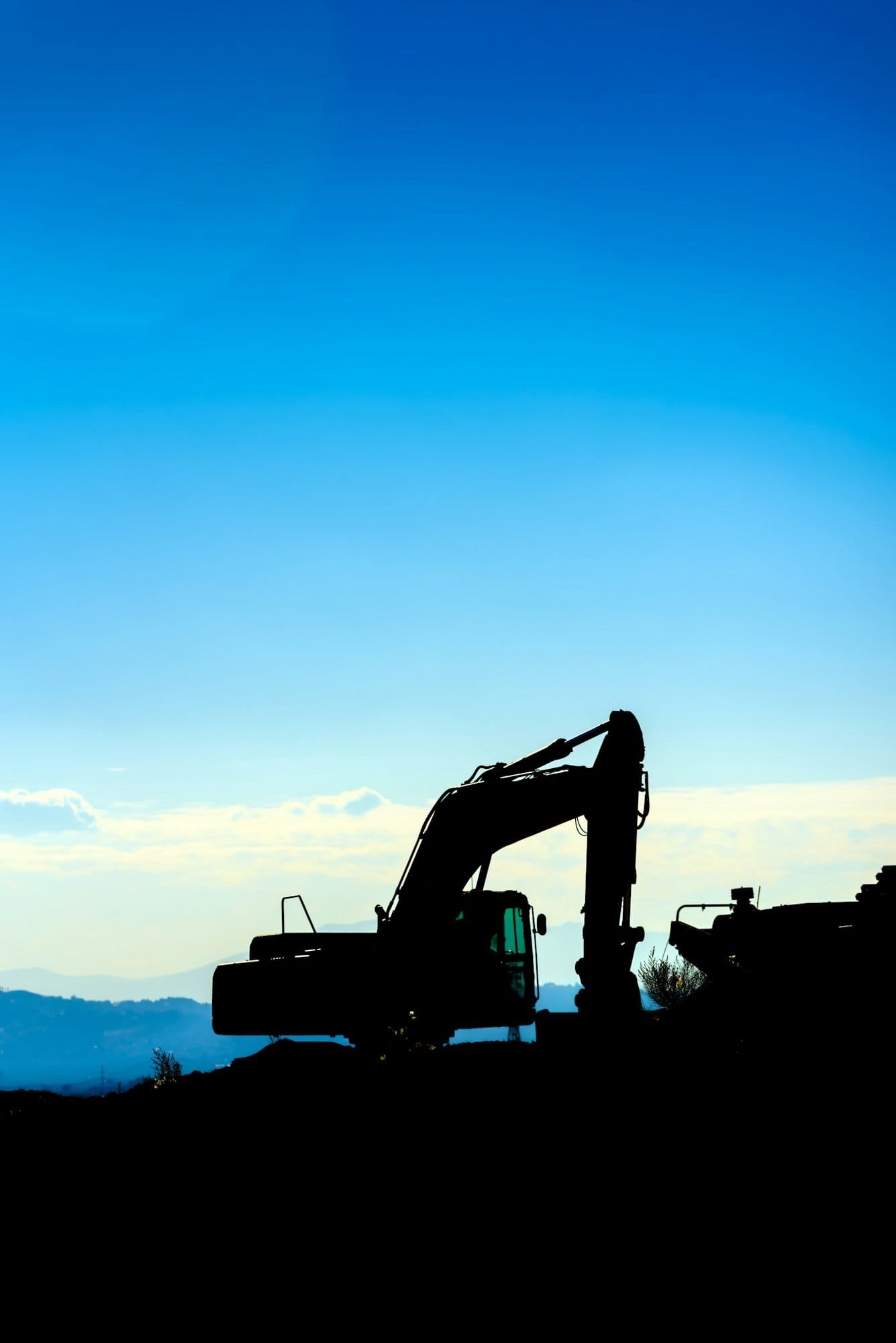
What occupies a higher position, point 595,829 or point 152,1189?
point 595,829

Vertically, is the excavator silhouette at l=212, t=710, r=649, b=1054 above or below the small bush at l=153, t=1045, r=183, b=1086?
above

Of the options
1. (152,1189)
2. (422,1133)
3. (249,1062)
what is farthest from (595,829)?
(152,1189)

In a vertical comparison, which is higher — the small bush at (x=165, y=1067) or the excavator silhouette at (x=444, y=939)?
the excavator silhouette at (x=444, y=939)

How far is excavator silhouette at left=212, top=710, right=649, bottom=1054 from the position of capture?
627 inches

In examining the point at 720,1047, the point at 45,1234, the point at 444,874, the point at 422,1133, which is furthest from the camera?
the point at 444,874

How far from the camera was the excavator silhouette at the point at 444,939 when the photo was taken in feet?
52.3

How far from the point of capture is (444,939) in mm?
16750

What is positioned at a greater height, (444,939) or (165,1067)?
(444,939)

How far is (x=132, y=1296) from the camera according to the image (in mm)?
6703

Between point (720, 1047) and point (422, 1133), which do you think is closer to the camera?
point (422, 1133)

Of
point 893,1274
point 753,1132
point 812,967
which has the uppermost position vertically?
point 812,967

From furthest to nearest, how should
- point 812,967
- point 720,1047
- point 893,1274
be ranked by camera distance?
point 720,1047 → point 812,967 → point 893,1274

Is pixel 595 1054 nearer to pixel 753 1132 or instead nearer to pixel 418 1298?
pixel 753 1132

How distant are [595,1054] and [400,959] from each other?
5031mm
